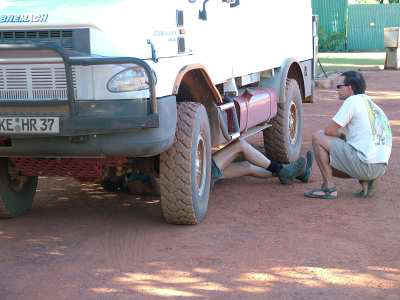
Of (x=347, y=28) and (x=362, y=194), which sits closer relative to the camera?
(x=362, y=194)

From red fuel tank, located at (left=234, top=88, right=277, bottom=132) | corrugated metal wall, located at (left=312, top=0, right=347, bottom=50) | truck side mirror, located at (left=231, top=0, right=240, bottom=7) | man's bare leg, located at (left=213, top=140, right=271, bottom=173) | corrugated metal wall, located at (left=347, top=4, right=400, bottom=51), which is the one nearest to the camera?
truck side mirror, located at (left=231, top=0, right=240, bottom=7)

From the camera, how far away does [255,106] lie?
8.05m

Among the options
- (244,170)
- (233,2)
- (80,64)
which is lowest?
(244,170)

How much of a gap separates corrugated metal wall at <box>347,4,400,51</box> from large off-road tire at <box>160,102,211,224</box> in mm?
30553

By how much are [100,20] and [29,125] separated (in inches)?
33.4

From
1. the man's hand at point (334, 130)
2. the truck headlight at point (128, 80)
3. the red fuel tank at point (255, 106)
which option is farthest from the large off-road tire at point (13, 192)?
the man's hand at point (334, 130)

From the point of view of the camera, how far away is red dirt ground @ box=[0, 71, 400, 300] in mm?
4977

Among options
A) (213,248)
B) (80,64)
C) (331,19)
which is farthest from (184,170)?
(331,19)

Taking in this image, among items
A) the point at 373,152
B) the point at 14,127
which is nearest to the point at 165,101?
the point at 14,127

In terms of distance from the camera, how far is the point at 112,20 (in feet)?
17.9

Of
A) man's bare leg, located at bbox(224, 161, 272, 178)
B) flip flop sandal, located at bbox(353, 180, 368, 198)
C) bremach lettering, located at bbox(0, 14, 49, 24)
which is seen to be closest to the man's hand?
flip flop sandal, located at bbox(353, 180, 368, 198)

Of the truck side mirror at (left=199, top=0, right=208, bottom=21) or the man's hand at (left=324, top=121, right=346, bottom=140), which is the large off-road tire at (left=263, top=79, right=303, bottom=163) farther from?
the truck side mirror at (left=199, top=0, right=208, bottom=21)

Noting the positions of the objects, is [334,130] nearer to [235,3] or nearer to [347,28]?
[235,3]

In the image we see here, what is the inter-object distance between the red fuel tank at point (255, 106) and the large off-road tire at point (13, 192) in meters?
2.05
